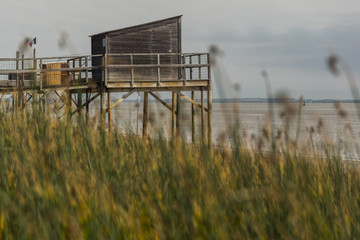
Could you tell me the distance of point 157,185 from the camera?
12.7 feet

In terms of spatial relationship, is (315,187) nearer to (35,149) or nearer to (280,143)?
(280,143)

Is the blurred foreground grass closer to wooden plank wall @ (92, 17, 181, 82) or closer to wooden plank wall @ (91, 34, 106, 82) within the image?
wooden plank wall @ (92, 17, 181, 82)

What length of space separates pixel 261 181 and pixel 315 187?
57 centimetres

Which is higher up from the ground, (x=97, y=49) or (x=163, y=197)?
(x=97, y=49)

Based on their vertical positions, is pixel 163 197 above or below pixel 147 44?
below

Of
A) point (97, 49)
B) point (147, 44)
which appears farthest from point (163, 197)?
point (97, 49)

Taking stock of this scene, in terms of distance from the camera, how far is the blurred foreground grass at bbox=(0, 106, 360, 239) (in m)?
3.04

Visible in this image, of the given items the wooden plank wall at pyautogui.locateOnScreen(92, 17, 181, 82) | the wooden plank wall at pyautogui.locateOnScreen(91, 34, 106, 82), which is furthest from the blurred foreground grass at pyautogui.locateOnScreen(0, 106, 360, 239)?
the wooden plank wall at pyautogui.locateOnScreen(91, 34, 106, 82)

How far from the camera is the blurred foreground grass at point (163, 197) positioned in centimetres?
304

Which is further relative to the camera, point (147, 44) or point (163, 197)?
point (147, 44)

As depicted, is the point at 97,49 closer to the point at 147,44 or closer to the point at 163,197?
the point at 147,44

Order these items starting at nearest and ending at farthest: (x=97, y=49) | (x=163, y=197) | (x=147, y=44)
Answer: (x=163, y=197), (x=147, y=44), (x=97, y=49)

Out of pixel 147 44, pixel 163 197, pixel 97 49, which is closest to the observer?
pixel 163 197

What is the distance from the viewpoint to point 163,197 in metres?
3.82
